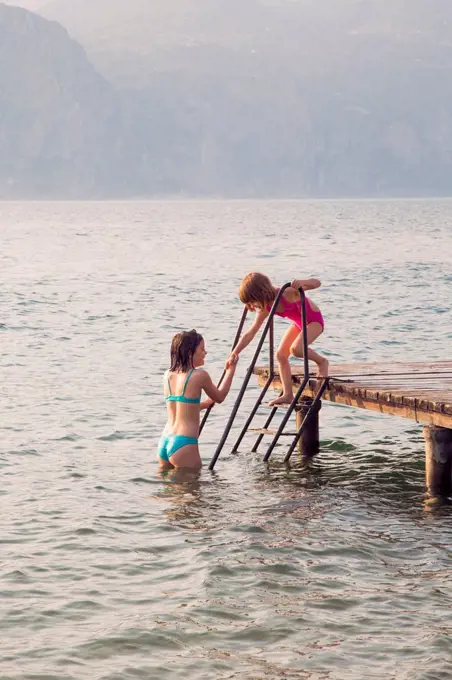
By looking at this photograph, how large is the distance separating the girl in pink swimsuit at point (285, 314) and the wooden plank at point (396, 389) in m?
0.39

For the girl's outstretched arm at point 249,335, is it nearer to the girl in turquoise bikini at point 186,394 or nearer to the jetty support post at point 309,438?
the girl in turquoise bikini at point 186,394

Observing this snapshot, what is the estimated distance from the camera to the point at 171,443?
12.5 m

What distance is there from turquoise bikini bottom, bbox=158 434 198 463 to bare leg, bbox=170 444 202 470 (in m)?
0.04

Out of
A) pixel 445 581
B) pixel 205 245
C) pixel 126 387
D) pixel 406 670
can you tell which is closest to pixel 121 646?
pixel 406 670

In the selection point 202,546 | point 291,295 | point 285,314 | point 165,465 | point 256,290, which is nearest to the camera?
point 202,546

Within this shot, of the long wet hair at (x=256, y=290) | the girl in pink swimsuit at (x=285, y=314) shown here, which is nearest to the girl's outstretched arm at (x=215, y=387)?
the girl in pink swimsuit at (x=285, y=314)

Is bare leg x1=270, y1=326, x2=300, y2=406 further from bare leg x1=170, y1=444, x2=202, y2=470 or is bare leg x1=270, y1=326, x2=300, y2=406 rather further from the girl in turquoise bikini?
bare leg x1=170, y1=444, x2=202, y2=470

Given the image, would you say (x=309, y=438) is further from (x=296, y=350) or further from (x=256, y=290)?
(x=256, y=290)

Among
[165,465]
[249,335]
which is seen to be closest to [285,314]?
[249,335]

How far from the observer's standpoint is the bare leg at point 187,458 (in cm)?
1250

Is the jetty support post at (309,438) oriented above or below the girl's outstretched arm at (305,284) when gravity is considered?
below

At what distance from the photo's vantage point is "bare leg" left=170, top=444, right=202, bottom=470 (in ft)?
41.0

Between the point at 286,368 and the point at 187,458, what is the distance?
151 cm

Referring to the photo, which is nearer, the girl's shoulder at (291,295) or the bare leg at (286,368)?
the girl's shoulder at (291,295)
